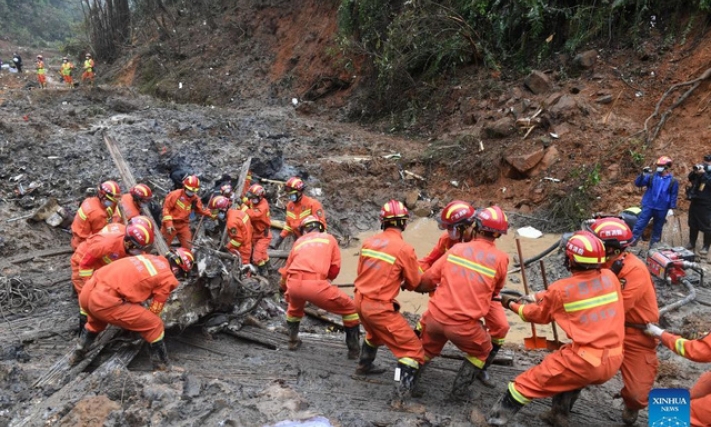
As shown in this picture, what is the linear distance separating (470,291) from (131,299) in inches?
114

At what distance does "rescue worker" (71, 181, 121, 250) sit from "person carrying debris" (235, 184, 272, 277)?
1.78 metres

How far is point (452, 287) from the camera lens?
365cm

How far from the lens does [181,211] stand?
23.4ft

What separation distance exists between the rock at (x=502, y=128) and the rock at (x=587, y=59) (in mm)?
2368

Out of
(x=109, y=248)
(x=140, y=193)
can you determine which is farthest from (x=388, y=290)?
(x=140, y=193)

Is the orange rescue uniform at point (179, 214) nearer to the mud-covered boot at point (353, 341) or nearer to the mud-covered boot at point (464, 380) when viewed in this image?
the mud-covered boot at point (353, 341)

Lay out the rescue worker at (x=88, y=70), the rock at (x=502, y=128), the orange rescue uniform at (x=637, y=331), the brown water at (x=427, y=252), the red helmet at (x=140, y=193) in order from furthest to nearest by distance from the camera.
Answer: the rescue worker at (x=88, y=70)
the rock at (x=502, y=128)
the red helmet at (x=140, y=193)
the brown water at (x=427, y=252)
the orange rescue uniform at (x=637, y=331)

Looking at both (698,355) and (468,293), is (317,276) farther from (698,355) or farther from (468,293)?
(698,355)

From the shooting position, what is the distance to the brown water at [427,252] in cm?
620

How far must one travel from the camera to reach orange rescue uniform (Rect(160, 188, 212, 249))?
7.02 metres

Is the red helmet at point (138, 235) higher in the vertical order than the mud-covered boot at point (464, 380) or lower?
higher

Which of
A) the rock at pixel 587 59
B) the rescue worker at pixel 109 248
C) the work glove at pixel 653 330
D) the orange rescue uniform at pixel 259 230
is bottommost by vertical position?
the orange rescue uniform at pixel 259 230

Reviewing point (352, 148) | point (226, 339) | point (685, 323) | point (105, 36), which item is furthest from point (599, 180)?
point (105, 36)

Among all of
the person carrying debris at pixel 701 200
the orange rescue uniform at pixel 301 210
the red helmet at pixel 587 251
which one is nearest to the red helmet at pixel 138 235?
the orange rescue uniform at pixel 301 210
